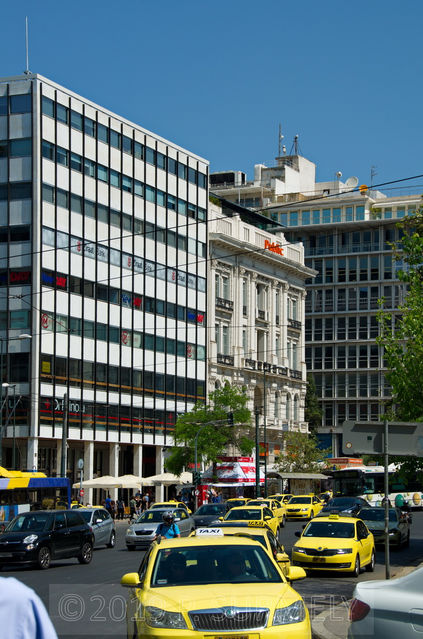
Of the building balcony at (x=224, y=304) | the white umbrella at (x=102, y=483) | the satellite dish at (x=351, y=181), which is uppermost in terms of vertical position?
the satellite dish at (x=351, y=181)

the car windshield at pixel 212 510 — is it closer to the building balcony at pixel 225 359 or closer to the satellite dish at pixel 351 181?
the building balcony at pixel 225 359

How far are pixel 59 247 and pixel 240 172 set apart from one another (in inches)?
2611

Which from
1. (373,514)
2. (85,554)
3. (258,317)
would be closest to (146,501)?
(373,514)

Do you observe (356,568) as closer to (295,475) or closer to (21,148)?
(21,148)

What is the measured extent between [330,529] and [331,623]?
11.7 m

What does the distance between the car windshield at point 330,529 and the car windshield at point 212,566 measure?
15.4 meters

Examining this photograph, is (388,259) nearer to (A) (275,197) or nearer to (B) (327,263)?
(B) (327,263)

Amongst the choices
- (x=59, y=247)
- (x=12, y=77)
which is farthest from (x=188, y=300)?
(x=12, y=77)

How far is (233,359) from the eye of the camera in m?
93.6

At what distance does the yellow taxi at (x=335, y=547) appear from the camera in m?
24.5

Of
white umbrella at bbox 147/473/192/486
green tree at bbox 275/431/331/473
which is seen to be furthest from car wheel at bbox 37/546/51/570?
green tree at bbox 275/431/331/473

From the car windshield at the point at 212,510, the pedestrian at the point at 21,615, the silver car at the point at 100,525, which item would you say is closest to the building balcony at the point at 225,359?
the car windshield at the point at 212,510

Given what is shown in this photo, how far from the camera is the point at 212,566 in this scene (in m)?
10.6

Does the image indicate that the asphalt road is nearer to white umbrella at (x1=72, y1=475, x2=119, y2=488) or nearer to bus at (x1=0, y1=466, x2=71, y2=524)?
bus at (x1=0, y1=466, x2=71, y2=524)
